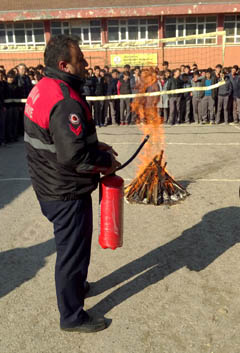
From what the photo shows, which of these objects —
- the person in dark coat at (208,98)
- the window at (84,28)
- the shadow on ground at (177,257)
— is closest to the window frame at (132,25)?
the window at (84,28)

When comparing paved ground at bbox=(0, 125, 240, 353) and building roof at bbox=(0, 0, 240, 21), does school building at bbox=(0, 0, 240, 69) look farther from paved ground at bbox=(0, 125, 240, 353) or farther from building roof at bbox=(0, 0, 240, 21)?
paved ground at bbox=(0, 125, 240, 353)

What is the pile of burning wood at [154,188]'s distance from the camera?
6.24 meters

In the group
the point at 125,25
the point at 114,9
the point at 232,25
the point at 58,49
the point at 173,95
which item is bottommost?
the point at 173,95

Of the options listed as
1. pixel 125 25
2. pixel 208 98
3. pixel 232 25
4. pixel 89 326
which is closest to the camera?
pixel 89 326

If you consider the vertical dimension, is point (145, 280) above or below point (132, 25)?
→ below

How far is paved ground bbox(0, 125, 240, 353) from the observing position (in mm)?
3223

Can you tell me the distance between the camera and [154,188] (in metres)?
6.23

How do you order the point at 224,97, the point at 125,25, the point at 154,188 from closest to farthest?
the point at 154,188 → the point at 224,97 → the point at 125,25

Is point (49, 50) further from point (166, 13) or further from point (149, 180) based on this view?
point (166, 13)

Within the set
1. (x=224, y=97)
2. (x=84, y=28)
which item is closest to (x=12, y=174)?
(x=224, y=97)

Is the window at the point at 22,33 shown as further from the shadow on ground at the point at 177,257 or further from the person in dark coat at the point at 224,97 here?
the shadow on ground at the point at 177,257

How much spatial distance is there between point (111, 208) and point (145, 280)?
1184mm

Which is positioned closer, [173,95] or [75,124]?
[75,124]

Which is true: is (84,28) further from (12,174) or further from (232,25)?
(12,174)
